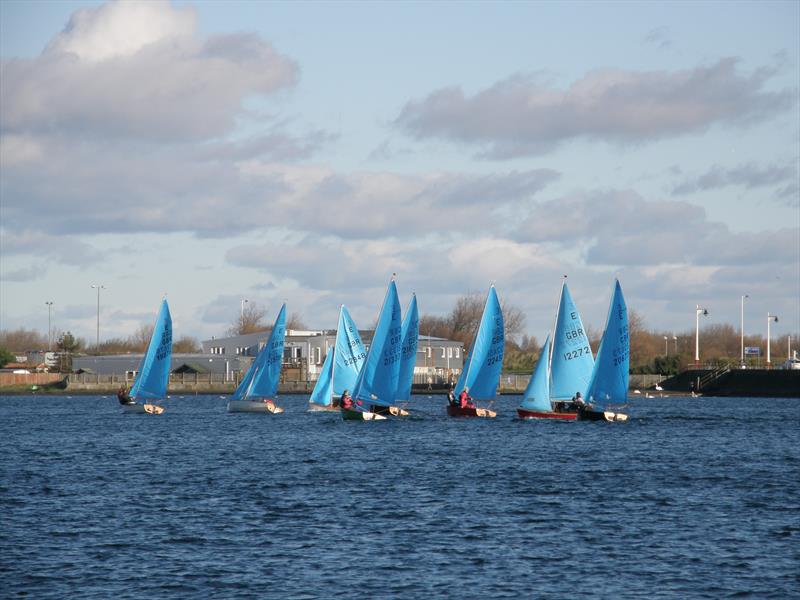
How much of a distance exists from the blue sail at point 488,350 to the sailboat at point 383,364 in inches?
214

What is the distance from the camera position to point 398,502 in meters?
41.9

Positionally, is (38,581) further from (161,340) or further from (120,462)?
(161,340)

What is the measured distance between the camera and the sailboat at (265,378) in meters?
101

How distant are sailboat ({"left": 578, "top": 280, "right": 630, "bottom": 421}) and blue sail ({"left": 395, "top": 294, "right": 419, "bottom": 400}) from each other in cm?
1134

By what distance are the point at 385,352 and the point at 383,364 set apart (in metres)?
0.82

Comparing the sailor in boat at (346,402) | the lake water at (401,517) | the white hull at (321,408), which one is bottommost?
the lake water at (401,517)

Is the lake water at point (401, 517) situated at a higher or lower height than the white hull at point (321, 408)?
lower

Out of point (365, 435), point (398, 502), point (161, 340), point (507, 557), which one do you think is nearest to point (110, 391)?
point (161, 340)

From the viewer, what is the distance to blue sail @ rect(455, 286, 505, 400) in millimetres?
83875

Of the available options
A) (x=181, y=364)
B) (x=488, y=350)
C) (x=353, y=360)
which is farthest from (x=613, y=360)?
(x=181, y=364)

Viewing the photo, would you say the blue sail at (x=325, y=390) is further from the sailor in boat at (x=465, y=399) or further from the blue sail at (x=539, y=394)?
the blue sail at (x=539, y=394)

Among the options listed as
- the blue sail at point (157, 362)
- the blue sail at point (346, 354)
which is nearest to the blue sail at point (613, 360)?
the blue sail at point (346, 354)

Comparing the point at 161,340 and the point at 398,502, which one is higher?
the point at 161,340

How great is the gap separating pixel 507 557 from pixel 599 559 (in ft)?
7.28
